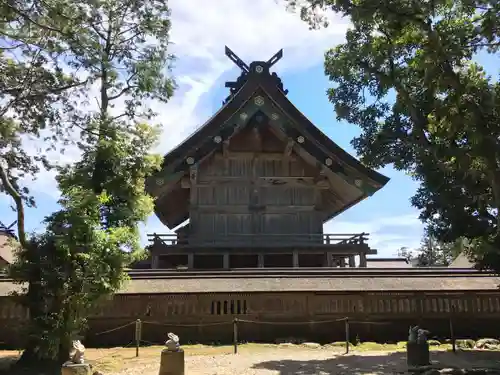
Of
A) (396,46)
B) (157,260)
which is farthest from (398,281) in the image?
(157,260)

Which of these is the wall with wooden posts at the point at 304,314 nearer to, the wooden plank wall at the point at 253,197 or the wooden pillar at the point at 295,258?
the wooden pillar at the point at 295,258

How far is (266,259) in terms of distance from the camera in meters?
21.0

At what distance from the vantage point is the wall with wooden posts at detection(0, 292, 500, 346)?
1383 cm

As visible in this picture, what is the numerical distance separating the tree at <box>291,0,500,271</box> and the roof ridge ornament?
6338 millimetres

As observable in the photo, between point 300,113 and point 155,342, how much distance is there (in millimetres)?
10704

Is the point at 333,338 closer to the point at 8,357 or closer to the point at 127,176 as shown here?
the point at 127,176

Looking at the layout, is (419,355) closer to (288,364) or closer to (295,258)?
(288,364)

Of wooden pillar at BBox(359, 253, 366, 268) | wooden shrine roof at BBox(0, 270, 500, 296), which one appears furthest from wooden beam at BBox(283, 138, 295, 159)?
wooden shrine roof at BBox(0, 270, 500, 296)

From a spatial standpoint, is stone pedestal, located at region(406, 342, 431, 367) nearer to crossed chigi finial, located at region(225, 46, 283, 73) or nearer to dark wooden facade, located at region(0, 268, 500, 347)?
dark wooden facade, located at region(0, 268, 500, 347)

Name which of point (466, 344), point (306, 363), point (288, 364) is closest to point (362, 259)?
point (466, 344)

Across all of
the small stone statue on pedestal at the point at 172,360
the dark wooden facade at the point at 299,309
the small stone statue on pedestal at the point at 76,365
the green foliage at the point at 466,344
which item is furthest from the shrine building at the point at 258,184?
the small stone statue on pedestal at the point at 76,365

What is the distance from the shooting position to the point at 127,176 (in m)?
10.7

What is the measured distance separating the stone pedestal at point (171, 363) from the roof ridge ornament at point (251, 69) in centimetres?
1353

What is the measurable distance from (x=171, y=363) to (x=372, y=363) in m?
4.66
